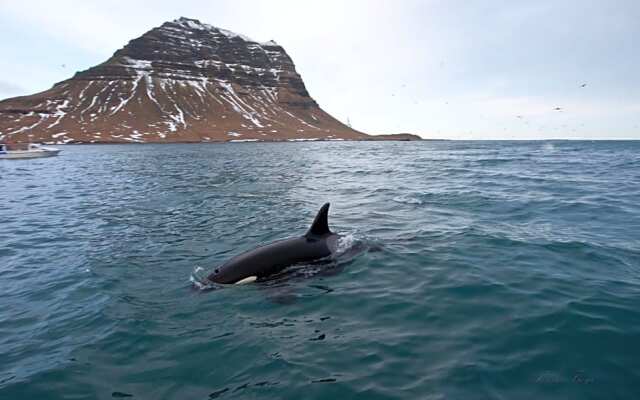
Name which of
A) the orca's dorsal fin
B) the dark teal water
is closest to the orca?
the orca's dorsal fin

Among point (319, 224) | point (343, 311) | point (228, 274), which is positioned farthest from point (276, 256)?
point (343, 311)

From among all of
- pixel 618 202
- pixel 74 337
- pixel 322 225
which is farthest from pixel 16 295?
pixel 618 202

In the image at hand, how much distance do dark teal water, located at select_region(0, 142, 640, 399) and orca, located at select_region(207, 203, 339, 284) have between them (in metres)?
0.47

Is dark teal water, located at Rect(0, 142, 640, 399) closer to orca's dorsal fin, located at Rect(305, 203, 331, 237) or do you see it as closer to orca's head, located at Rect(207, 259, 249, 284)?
orca's head, located at Rect(207, 259, 249, 284)

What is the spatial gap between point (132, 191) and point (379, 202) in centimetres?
1877

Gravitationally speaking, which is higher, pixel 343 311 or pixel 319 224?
pixel 319 224

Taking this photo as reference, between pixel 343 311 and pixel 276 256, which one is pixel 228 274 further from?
pixel 343 311

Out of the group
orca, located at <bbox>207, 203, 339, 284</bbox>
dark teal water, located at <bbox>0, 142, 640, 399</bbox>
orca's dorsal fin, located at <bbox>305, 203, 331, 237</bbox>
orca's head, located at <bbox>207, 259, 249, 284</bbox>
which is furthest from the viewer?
orca's dorsal fin, located at <bbox>305, 203, 331, 237</bbox>

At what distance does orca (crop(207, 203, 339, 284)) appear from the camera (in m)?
10.4

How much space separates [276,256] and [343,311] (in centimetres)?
306

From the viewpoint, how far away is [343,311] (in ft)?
28.3

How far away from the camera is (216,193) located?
2697 cm

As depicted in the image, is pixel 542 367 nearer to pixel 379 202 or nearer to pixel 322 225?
pixel 322 225

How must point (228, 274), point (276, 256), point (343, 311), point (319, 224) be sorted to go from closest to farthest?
1. point (343, 311)
2. point (228, 274)
3. point (276, 256)
4. point (319, 224)
